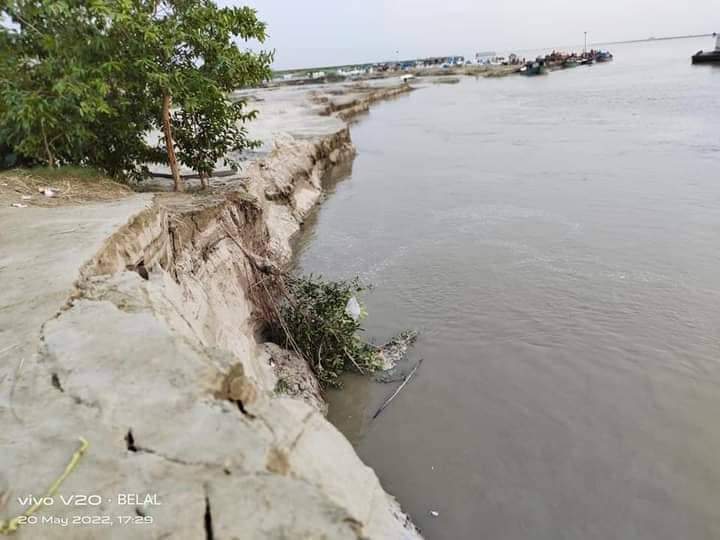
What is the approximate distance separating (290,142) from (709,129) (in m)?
17.0

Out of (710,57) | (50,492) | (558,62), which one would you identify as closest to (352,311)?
(50,492)

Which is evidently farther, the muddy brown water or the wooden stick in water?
the wooden stick in water

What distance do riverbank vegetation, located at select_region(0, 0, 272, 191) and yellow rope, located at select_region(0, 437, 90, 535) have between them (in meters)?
5.39

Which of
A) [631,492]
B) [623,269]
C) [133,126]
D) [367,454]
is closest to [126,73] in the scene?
[133,126]

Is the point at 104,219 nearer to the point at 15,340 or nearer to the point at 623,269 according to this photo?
the point at 15,340

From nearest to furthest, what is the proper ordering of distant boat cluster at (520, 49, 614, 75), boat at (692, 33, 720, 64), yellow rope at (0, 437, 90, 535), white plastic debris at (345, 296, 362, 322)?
1. yellow rope at (0, 437, 90, 535)
2. white plastic debris at (345, 296, 362, 322)
3. boat at (692, 33, 720, 64)
4. distant boat cluster at (520, 49, 614, 75)

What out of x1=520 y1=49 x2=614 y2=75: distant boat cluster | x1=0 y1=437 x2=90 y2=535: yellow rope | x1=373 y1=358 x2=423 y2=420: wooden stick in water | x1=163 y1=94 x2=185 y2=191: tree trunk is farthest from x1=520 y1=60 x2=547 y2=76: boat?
x1=0 y1=437 x2=90 y2=535: yellow rope

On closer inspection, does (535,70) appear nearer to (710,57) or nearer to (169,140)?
(710,57)

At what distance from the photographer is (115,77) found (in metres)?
6.81

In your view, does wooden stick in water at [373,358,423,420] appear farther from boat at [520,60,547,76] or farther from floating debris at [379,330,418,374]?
boat at [520,60,547,76]

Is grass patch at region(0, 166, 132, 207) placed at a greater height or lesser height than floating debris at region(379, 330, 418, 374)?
greater

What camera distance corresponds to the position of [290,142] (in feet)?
53.3

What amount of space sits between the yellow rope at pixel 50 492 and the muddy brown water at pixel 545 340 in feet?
9.82

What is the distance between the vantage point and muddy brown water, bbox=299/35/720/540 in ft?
14.3
